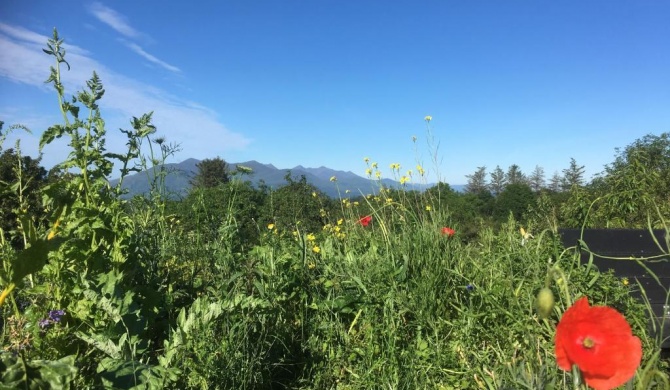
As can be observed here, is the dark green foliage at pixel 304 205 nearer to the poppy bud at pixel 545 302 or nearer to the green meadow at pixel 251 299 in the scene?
the green meadow at pixel 251 299

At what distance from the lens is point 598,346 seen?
2.30ft

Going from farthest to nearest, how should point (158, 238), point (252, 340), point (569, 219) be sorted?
point (569, 219) < point (158, 238) < point (252, 340)

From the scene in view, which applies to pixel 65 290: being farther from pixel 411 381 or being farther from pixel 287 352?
pixel 411 381

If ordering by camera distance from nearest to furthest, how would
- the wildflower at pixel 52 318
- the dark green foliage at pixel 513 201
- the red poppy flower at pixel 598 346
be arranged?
the red poppy flower at pixel 598 346
the wildflower at pixel 52 318
the dark green foliage at pixel 513 201

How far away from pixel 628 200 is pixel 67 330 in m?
4.46

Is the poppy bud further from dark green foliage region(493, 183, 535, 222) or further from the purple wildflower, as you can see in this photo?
dark green foliage region(493, 183, 535, 222)

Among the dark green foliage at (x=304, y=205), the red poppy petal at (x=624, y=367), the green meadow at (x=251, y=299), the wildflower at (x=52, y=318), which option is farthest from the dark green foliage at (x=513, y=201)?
the red poppy petal at (x=624, y=367)

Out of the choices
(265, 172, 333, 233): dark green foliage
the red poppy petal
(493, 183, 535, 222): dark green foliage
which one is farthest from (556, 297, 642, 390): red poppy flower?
(493, 183, 535, 222): dark green foliage

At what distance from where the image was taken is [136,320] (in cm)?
169

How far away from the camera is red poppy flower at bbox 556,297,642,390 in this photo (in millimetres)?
696

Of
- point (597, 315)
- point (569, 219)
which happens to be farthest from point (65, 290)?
point (569, 219)

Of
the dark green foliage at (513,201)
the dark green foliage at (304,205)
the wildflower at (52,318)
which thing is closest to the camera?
the wildflower at (52,318)

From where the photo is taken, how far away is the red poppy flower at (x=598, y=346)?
0.70 m

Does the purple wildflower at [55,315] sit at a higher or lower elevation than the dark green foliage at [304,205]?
lower
